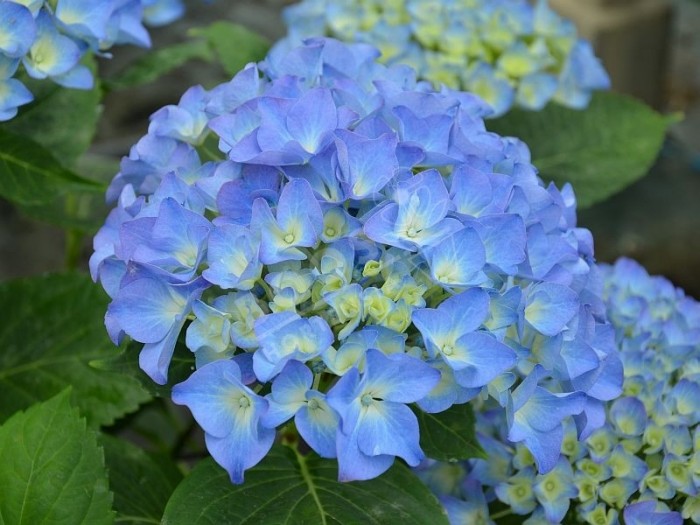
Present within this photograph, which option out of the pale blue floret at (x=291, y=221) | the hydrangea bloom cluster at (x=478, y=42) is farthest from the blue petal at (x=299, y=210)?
the hydrangea bloom cluster at (x=478, y=42)

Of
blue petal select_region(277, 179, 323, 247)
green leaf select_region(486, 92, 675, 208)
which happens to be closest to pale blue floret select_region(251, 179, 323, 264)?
blue petal select_region(277, 179, 323, 247)

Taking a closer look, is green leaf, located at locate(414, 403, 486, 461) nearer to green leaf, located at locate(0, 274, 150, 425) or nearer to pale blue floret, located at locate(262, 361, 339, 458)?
pale blue floret, located at locate(262, 361, 339, 458)

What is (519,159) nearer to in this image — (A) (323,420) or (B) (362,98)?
(B) (362,98)

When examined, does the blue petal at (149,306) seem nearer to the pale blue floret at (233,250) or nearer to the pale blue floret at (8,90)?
the pale blue floret at (233,250)

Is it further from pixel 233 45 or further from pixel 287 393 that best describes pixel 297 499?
pixel 233 45

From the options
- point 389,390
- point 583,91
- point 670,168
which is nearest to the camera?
point 389,390

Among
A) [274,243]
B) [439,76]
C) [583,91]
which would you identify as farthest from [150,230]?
[583,91]

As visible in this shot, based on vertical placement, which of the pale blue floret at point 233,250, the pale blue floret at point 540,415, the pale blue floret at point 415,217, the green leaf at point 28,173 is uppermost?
the pale blue floret at point 415,217
